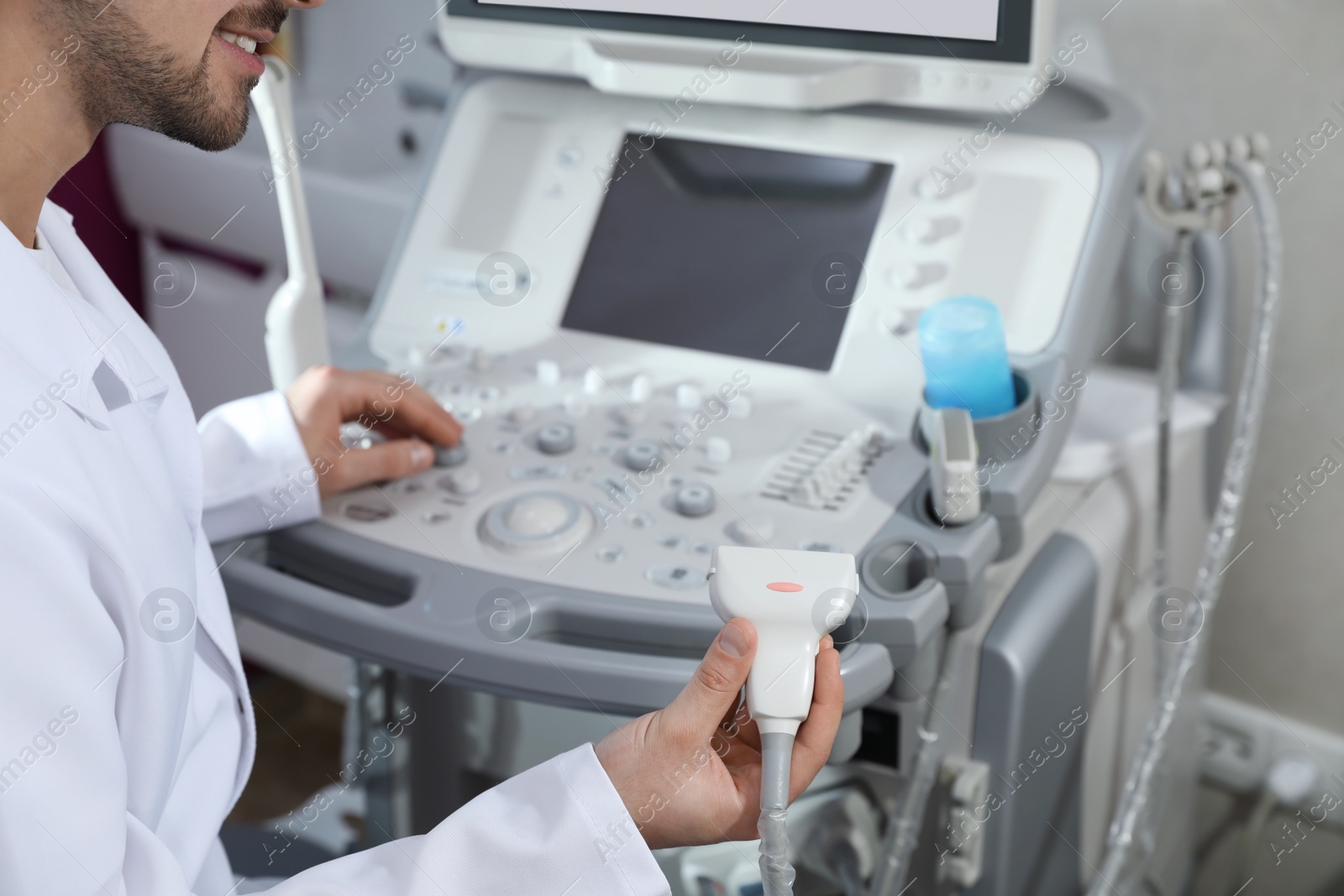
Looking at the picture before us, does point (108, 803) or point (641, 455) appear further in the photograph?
point (641, 455)

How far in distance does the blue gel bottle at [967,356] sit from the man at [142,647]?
0.98 ft

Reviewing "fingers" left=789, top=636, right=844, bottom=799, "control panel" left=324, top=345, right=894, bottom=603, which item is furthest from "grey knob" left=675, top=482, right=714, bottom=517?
"fingers" left=789, top=636, right=844, bottom=799

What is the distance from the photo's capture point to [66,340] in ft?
2.26

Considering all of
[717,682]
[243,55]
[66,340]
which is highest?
[243,55]

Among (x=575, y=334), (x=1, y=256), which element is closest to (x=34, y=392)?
(x=1, y=256)

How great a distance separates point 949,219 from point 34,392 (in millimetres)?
683

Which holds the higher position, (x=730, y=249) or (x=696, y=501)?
(x=730, y=249)

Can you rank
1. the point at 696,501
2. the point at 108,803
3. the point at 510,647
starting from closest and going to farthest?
the point at 108,803 < the point at 510,647 < the point at 696,501

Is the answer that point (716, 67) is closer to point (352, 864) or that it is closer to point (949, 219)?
point (949, 219)

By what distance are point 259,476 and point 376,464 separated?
0.29 feet

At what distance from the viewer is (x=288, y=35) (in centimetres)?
183

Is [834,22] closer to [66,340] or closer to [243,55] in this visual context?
[243,55]

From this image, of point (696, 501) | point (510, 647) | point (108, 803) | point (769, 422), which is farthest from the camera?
point (769, 422)

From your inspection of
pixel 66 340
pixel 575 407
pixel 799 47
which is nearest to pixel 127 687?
pixel 66 340
